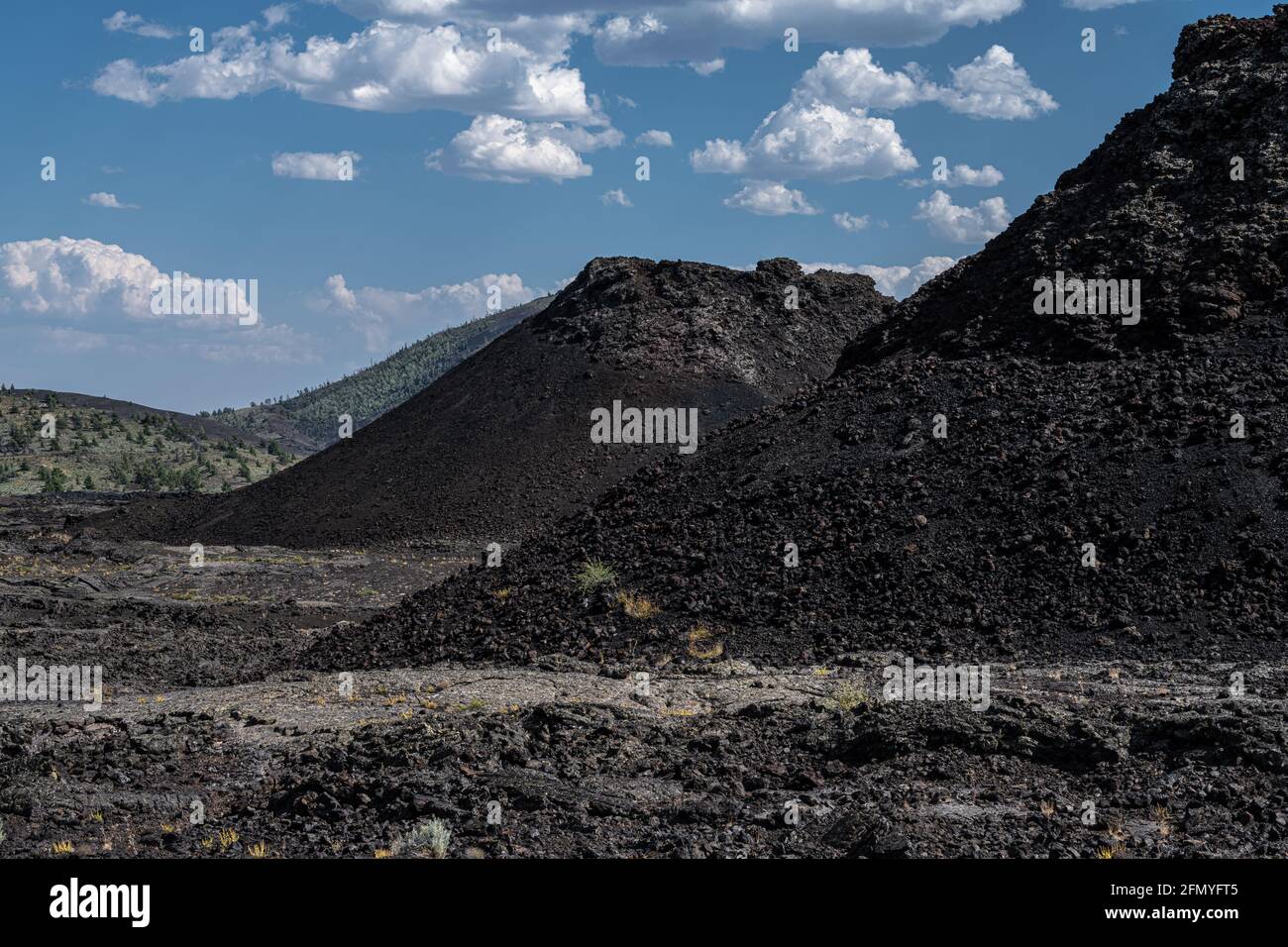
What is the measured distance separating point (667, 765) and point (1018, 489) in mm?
10931

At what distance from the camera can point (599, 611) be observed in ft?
67.7

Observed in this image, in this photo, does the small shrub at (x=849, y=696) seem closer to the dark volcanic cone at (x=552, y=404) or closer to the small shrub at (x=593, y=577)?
the small shrub at (x=593, y=577)

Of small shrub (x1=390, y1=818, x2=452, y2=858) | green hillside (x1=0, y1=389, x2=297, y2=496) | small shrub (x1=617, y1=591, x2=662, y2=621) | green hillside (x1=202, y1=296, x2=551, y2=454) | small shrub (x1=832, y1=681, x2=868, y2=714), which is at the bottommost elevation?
small shrub (x1=390, y1=818, x2=452, y2=858)

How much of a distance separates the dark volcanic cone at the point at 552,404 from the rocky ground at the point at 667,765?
80.6 feet

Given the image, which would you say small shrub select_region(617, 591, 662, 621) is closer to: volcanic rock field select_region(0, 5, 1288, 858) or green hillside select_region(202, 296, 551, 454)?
volcanic rock field select_region(0, 5, 1288, 858)

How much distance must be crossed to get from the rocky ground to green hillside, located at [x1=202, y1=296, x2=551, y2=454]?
11628cm

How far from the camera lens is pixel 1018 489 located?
2108 centimetres

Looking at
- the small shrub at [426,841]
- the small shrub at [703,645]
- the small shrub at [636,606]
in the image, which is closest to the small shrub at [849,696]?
the small shrub at [703,645]

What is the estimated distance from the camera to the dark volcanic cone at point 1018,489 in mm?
18812

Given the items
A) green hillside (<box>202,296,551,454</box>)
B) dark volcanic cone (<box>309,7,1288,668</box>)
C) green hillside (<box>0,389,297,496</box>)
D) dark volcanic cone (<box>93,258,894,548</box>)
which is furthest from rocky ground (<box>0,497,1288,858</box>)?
green hillside (<box>202,296,551,454</box>)

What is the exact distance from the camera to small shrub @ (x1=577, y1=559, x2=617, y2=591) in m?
21.3
